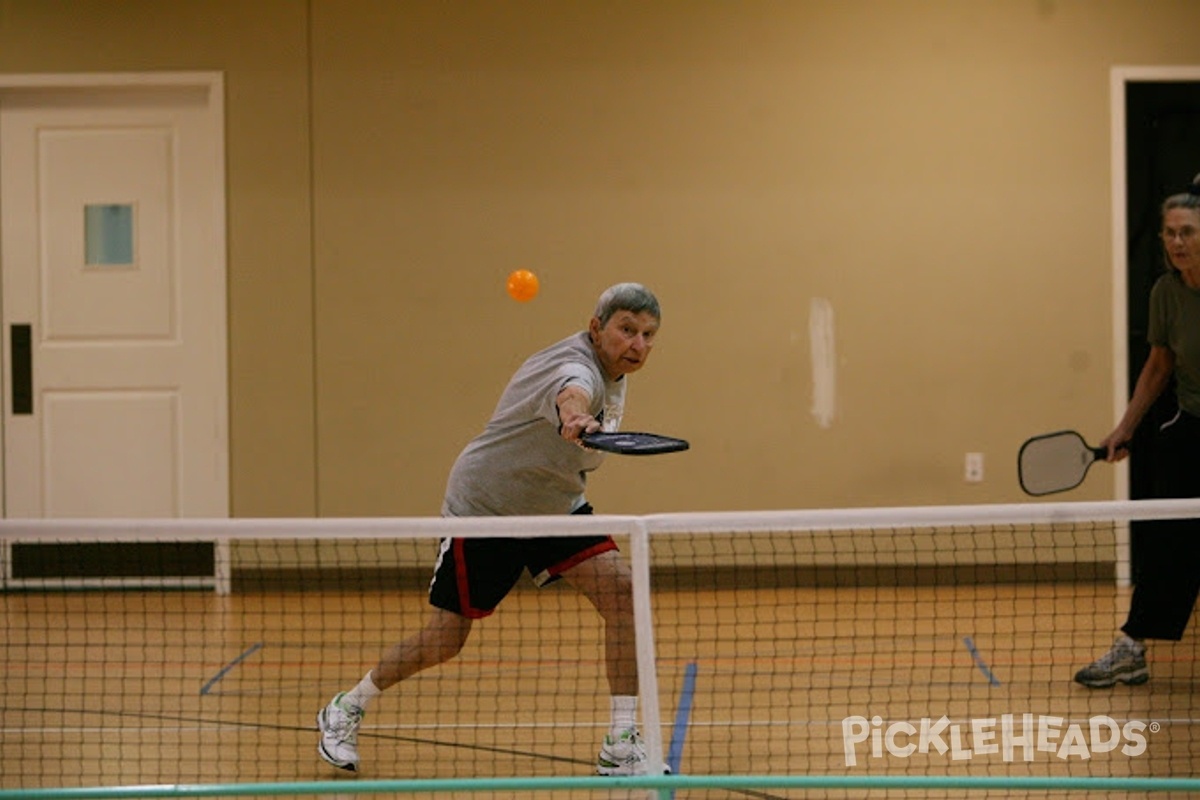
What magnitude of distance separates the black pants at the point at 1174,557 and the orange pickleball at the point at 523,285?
119 inches

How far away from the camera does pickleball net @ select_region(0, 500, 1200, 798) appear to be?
2.97m

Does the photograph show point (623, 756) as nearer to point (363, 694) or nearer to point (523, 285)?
point (363, 694)

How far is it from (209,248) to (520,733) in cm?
415

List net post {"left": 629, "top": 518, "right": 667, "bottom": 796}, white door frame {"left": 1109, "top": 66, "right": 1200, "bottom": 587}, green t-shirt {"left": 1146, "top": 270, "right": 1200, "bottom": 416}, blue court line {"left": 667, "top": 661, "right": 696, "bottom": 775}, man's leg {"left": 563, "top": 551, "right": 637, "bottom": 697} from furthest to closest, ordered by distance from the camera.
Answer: white door frame {"left": 1109, "top": 66, "right": 1200, "bottom": 587}
green t-shirt {"left": 1146, "top": 270, "right": 1200, "bottom": 416}
blue court line {"left": 667, "top": 661, "right": 696, "bottom": 775}
man's leg {"left": 563, "top": 551, "right": 637, "bottom": 697}
net post {"left": 629, "top": 518, "right": 667, "bottom": 796}

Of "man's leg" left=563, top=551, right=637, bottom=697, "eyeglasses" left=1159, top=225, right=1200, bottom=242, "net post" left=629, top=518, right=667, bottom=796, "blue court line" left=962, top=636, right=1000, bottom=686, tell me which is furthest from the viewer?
"blue court line" left=962, top=636, right=1000, bottom=686

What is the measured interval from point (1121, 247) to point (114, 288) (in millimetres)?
5531

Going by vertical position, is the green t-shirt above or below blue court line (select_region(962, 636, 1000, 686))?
above

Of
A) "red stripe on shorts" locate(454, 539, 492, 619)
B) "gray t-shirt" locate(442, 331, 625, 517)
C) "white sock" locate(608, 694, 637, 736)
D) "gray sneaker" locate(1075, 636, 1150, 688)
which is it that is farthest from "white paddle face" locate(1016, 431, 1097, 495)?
"red stripe on shorts" locate(454, 539, 492, 619)

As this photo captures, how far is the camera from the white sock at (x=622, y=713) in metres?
3.90

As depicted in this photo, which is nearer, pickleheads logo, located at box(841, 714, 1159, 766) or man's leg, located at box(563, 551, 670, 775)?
man's leg, located at box(563, 551, 670, 775)

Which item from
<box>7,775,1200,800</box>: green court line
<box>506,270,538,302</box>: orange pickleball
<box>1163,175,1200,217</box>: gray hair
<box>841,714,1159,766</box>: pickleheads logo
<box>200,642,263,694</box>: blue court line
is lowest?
<box>200,642,263,694</box>: blue court line

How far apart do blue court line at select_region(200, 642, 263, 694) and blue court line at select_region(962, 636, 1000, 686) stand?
2908 millimetres

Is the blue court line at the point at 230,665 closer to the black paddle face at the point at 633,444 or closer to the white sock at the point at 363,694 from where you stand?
the white sock at the point at 363,694

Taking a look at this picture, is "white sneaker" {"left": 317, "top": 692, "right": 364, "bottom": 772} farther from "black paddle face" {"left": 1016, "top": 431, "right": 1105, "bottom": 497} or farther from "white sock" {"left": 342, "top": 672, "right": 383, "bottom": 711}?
"black paddle face" {"left": 1016, "top": 431, "right": 1105, "bottom": 497}
